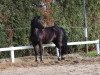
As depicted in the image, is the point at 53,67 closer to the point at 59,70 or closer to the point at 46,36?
the point at 59,70

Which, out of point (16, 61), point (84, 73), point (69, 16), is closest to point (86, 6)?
point (69, 16)

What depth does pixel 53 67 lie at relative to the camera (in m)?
15.6

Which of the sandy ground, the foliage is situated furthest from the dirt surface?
the foliage

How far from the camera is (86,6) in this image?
2323 centimetres

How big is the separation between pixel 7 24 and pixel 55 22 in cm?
285

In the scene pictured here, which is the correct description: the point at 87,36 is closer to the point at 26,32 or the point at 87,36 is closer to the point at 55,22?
the point at 55,22

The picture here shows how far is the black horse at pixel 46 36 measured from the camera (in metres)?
17.5

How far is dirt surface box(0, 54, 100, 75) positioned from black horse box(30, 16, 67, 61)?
2.04ft

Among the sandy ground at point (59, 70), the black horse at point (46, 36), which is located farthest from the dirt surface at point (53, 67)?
the black horse at point (46, 36)

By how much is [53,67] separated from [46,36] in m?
2.72

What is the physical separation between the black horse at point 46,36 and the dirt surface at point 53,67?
62cm

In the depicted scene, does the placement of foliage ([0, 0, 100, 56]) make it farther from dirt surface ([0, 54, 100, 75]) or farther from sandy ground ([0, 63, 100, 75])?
sandy ground ([0, 63, 100, 75])

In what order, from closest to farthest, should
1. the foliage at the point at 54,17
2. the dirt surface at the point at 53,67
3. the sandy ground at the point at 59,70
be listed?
1. the sandy ground at the point at 59,70
2. the dirt surface at the point at 53,67
3. the foliage at the point at 54,17

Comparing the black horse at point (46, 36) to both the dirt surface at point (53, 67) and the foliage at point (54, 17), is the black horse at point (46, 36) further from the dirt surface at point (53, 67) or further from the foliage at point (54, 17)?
the foliage at point (54, 17)
